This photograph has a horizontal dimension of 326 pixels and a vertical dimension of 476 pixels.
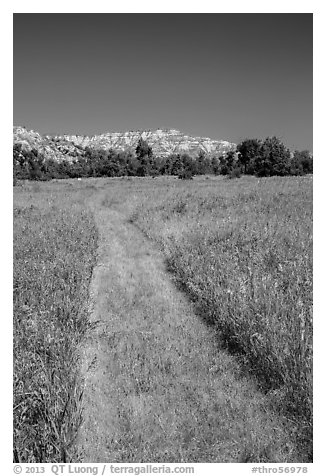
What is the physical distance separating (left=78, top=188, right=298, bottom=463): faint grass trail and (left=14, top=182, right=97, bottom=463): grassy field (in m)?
0.37

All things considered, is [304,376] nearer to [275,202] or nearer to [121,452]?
[121,452]

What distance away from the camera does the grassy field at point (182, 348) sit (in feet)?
12.4

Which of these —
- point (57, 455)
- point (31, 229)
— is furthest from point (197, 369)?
point (31, 229)

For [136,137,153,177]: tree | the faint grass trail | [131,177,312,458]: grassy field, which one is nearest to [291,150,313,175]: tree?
[136,137,153,177]: tree

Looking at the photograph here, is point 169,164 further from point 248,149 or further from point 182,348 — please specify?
point 182,348

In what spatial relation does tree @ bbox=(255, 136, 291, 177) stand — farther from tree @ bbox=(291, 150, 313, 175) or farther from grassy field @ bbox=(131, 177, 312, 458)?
grassy field @ bbox=(131, 177, 312, 458)

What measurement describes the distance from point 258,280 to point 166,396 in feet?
11.0

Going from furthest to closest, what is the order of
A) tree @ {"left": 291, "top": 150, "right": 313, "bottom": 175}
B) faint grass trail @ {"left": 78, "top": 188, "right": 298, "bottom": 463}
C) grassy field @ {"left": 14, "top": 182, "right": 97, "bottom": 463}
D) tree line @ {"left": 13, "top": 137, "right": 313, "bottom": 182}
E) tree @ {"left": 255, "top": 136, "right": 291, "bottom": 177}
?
tree @ {"left": 291, "top": 150, "right": 313, "bottom": 175} < tree line @ {"left": 13, "top": 137, "right": 313, "bottom": 182} < tree @ {"left": 255, "top": 136, "right": 291, "bottom": 177} < faint grass trail @ {"left": 78, "top": 188, "right": 298, "bottom": 463} < grassy field @ {"left": 14, "top": 182, "right": 97, "bottom": 463}

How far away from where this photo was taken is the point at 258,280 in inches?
281

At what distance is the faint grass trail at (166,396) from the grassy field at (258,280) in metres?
0.30

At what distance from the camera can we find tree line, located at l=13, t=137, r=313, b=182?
7931 centimetres

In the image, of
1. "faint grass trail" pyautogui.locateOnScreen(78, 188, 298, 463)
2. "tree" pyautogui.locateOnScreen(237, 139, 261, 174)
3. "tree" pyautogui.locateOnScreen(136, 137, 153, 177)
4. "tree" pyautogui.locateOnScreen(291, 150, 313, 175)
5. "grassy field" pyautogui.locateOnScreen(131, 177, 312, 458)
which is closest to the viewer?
"faint grass trail" pyautogui.locateOnScreen(78, 188, 298, 463)
